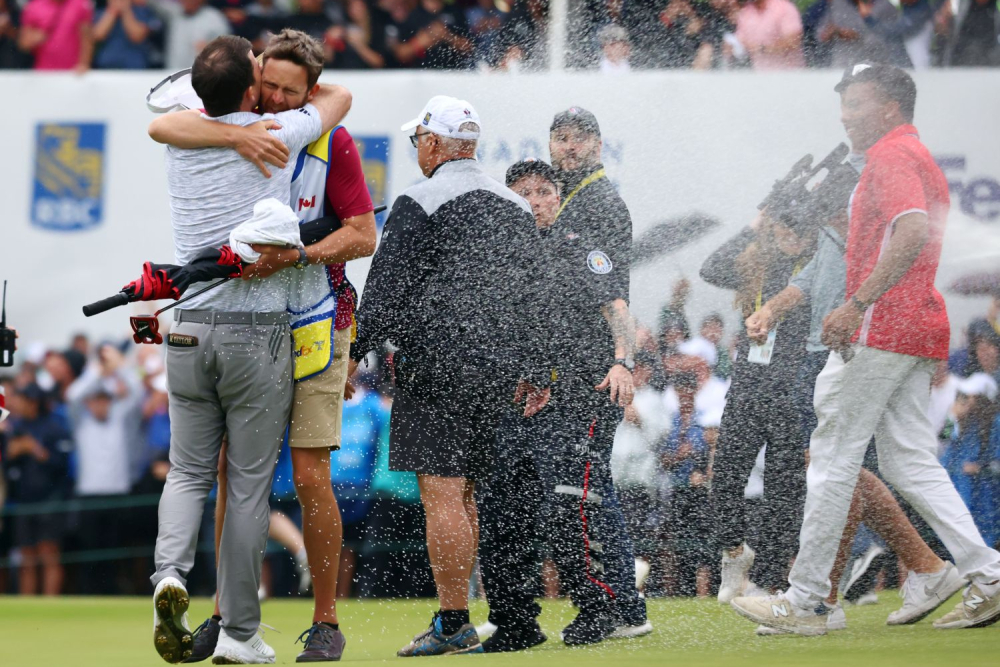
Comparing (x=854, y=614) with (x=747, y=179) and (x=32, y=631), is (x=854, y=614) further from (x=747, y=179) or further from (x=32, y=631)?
(x=32, y=631)

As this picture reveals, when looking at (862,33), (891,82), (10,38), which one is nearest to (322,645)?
(891,82)

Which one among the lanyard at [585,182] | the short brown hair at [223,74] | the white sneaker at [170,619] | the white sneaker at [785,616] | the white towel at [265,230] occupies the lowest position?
the white sneaker at [785,616]

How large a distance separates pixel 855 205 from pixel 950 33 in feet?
8.14

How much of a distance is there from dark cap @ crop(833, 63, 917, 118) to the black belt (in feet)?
7.38

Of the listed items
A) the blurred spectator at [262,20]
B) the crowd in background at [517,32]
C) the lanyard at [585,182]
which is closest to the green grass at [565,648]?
the lanyard at [585,182]

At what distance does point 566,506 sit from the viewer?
5066mm

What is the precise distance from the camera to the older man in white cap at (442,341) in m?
4.68

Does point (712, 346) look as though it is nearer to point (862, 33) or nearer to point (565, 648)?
point (565, 648)

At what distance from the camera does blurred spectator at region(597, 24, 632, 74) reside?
20.7 feet

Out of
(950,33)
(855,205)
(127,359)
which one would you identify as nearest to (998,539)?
(855,205)

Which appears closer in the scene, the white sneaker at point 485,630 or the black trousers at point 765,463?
the white sneaker at point 485,630

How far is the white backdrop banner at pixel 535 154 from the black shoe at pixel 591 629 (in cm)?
142

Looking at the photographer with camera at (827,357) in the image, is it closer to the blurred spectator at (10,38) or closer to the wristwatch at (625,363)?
the wristwatch at (625,363)

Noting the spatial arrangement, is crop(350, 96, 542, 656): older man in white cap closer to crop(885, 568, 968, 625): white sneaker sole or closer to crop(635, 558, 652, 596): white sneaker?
crop(635, 558, 652, 596): white sneaker
